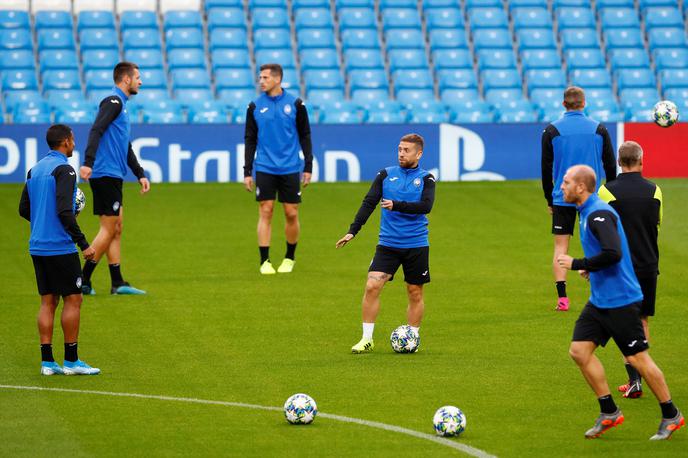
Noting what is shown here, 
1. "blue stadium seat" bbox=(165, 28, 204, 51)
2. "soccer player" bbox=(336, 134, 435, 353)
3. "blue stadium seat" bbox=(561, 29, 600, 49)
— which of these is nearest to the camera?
"soccer player" bbox=(336, 134, 435, 353)

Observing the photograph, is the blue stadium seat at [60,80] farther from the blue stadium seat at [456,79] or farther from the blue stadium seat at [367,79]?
the blue stadium seat at [456,79]

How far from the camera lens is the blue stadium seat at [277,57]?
88.1ft

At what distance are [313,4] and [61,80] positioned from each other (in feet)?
19.1

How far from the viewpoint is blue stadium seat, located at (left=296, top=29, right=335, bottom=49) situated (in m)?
27.6

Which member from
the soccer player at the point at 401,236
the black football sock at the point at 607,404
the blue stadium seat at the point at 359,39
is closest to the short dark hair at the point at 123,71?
the soccer player at the point at 401,236

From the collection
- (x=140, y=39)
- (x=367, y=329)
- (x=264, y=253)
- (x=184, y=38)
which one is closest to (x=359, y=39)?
(x=184, y=38)

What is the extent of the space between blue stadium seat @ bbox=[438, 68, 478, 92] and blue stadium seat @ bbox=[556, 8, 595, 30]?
2.95 m

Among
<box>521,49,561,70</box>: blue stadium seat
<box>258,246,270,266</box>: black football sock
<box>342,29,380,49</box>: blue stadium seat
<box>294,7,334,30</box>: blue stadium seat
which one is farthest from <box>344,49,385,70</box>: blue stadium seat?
<box>258,246,270,266</box>: black football sock

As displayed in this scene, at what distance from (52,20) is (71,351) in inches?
697

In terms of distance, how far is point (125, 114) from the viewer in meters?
14.1

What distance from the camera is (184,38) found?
2719cm

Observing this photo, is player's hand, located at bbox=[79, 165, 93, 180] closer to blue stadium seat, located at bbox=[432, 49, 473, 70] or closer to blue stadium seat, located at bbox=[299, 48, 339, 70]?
blue stadium seat, located at bbox=[299, 48, 339, 70]

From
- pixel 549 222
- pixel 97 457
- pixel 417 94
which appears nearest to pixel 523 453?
pixel 97 457

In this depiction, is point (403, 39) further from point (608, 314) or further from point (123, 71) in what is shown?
point (608, 314)
